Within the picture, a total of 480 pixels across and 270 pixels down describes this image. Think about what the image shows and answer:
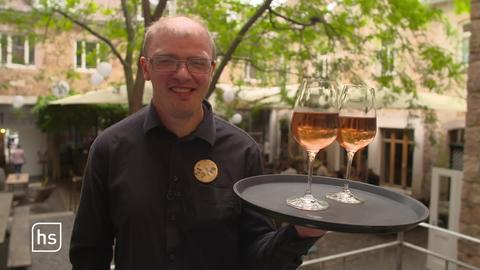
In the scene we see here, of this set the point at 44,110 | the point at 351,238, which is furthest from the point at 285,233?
the point at 44,110


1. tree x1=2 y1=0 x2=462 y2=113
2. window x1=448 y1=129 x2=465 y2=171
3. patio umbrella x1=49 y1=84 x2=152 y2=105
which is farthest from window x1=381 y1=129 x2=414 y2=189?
patio umbrella x1=49 y1=84 x2=152 y2=105

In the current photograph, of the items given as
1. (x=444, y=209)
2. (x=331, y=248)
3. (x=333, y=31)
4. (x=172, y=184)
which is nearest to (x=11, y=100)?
(x=333, y=31)

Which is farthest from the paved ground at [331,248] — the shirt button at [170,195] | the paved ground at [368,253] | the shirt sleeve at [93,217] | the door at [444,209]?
the shirt button at [170,195]

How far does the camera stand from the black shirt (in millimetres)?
1476

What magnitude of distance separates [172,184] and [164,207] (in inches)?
3.4

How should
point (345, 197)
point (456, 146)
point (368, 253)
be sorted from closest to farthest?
1. point (345, 197)
2. point (368, 253)
3. point (456, 146)

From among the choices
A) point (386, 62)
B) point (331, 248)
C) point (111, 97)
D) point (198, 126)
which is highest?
point (386, 62)

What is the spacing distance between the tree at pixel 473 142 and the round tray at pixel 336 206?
3.86 metres

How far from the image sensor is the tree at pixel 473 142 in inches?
182

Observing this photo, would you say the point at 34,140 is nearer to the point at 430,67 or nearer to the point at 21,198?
the point at 21,198

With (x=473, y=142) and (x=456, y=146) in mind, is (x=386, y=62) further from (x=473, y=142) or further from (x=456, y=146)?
(x=456, y=146)

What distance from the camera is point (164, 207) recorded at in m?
1.49

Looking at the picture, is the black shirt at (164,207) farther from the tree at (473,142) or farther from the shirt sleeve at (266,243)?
the tree at (473,142)

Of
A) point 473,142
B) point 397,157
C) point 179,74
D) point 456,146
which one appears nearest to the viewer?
point 179,74
